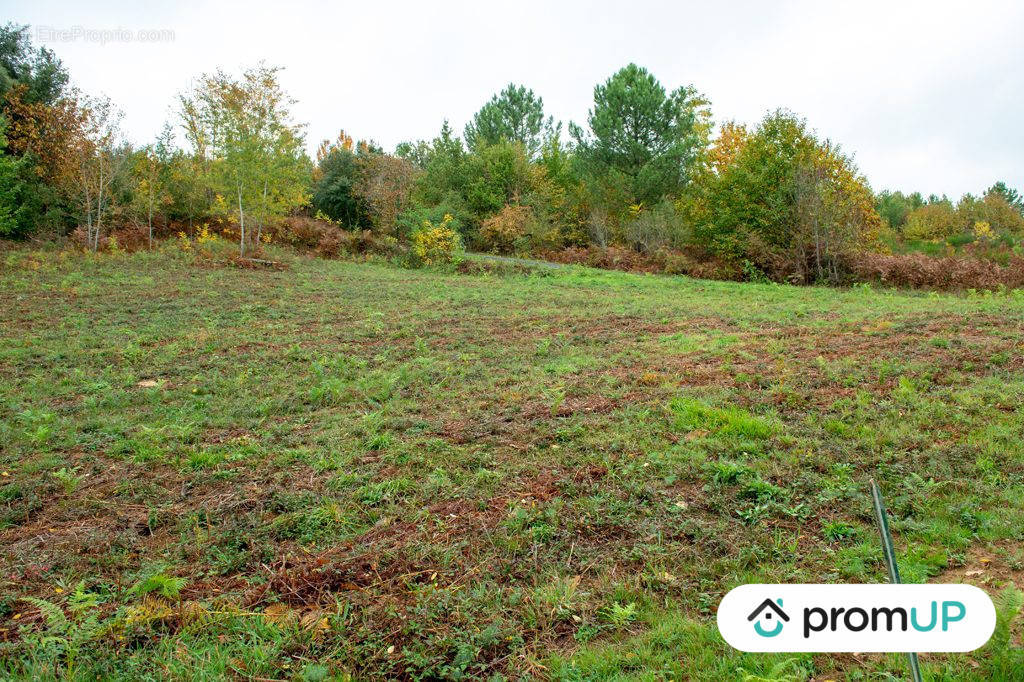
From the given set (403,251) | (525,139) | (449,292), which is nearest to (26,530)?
(449,292)

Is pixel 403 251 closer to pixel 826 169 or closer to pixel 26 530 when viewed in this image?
pixel 826 169

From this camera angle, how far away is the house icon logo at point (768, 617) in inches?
55.1

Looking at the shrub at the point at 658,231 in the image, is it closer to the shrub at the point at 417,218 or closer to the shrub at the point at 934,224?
the shrub at the point at 417,218

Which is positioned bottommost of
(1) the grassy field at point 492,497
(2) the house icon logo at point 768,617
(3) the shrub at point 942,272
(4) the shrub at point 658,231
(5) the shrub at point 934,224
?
(1) the grassy field at point 492,497

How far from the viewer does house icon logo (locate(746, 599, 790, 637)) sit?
1.40 meters

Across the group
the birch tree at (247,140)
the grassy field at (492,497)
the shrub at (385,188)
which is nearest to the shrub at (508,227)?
the shrub at (385,188)

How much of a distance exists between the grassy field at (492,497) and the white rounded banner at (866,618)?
1020 mm

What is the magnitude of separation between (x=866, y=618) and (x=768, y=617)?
21 centimetres

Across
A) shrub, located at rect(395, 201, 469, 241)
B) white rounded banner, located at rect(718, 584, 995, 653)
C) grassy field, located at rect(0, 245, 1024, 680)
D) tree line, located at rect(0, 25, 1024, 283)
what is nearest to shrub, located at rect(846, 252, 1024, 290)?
tree line, located at rect(0, 25, 1024, 283)

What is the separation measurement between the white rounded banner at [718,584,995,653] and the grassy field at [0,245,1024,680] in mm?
1020

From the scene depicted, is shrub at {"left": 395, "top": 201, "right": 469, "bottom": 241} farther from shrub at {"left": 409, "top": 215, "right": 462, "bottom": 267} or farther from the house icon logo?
the house icon logo

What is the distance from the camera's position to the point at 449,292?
14836 mm

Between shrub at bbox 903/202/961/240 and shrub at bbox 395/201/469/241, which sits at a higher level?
shrub at bbox 903/202/961/240

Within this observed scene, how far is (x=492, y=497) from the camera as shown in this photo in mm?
4035
